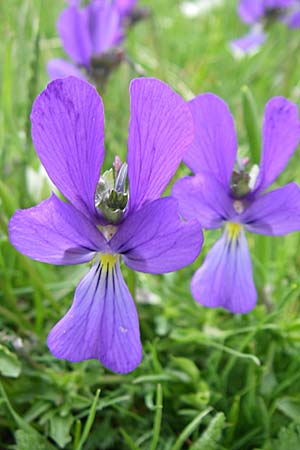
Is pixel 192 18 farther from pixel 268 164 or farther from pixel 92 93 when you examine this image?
pixel 92 93

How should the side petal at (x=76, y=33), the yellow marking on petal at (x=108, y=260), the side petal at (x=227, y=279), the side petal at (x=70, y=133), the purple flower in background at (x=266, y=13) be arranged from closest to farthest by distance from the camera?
the side petal at (x=70, y=133) < the yellow marking on petal at (x=108, y=260) < the side petal at (x=227, y=279) < the side petal at (x=76, y=33) < the purple flower in background at (x=266, y=13)

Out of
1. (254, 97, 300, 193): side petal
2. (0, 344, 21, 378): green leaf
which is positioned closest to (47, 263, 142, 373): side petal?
(0, 344, 21, 378): green leaf

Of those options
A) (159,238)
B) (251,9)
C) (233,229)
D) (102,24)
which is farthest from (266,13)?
(159,238)

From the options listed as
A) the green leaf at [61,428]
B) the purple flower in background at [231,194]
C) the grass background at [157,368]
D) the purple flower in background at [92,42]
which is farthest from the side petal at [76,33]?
the green leaf at [61,428]

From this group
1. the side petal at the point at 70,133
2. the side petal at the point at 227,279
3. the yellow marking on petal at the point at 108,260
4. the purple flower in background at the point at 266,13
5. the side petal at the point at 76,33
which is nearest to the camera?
the side petal at the point at 70,133

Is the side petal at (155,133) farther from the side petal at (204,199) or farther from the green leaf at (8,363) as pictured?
the green leaf at (8,363)

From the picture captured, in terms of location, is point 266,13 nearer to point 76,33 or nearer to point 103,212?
point 76,33

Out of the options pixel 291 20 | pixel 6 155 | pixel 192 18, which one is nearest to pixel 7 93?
pixel 6 155
